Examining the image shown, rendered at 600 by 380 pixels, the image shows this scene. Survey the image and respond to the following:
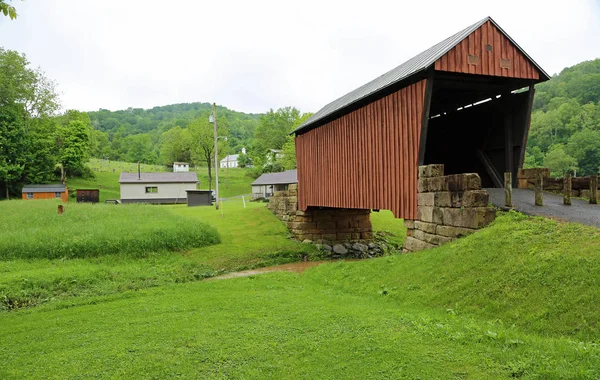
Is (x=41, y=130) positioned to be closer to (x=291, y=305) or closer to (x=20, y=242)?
(x=20, y=242)

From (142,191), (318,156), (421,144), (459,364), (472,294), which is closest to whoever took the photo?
(459,364)

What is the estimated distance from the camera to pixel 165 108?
516ft

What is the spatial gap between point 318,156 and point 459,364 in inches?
504

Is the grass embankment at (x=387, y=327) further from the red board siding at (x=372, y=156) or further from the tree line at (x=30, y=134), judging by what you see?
the tree line at (x=30, y=134)

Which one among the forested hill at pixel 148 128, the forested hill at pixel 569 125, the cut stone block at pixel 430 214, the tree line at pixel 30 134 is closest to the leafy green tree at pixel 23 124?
the tree line at pixel 30 134

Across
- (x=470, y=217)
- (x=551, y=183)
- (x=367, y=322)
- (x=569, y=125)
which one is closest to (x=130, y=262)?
(x=367, y=322)

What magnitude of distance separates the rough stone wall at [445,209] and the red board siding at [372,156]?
362 millimetres

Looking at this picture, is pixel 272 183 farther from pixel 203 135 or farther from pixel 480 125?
pixel 480 125

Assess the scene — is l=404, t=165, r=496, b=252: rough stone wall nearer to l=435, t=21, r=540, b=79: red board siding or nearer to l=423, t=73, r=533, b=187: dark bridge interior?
l=423, t=73, r=533, b=187: dark bridge interior

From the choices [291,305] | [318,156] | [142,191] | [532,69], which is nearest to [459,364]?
[291,305]

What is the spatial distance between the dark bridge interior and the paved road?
78.9 inches

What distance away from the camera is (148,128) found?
132 metres

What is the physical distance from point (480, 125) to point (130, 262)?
13.2 meters

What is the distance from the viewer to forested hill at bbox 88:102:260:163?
3504 inches
